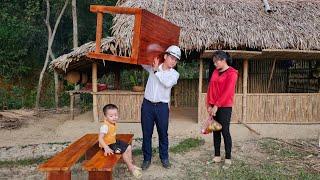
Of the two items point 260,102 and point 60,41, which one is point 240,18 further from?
point 60,41

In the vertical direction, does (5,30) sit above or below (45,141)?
above

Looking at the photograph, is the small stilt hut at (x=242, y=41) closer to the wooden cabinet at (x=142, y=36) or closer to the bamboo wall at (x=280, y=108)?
the bamboo wall at (x=280, y=108)

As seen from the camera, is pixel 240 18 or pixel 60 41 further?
pixel 60 41

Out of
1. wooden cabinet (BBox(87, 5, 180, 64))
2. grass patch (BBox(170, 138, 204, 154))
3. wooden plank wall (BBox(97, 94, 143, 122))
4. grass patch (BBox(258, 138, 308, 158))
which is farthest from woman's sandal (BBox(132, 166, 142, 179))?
wooden plank wall (BBox(97, 94, 143, 122))

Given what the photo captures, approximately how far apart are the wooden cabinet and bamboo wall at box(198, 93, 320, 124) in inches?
183

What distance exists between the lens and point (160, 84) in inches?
187

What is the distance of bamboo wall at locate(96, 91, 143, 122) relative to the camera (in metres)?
8.97

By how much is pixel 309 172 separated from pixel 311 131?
11.4 feet

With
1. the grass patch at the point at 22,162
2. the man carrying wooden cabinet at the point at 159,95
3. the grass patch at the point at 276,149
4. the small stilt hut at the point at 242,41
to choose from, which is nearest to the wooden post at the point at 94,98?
the small stilt hut at the point at 242,41

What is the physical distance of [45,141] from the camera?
296 inches

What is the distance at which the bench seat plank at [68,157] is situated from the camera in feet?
12.5

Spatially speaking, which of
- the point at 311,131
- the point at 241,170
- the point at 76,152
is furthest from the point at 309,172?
the point at 311,131

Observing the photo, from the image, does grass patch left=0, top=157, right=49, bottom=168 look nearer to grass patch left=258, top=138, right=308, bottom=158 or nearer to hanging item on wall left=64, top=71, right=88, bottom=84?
grass patch left=258, top=138, right=308, bottom=158

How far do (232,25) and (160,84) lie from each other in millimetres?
4621
